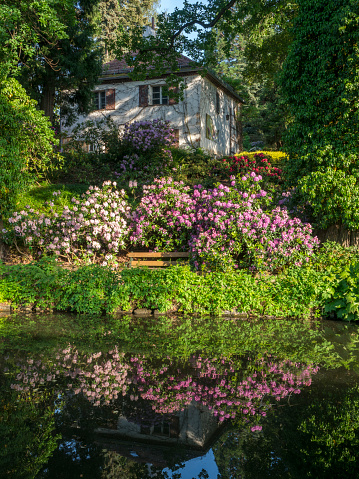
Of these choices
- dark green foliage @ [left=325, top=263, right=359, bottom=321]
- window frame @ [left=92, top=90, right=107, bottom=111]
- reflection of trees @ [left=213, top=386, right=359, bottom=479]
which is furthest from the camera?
window frame @ [left=92, top=90, right=107, bottom=111]

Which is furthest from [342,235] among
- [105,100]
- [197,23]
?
[105,100]

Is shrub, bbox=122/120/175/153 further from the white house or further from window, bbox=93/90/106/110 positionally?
window, bbox=93/90/106/110

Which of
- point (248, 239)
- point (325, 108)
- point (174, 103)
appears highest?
point (174, 103)

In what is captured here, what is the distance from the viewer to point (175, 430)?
381 centimetres

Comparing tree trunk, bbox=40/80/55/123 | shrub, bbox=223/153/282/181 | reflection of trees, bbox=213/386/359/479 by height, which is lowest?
reflection of trees, bbox=213/386/359/479

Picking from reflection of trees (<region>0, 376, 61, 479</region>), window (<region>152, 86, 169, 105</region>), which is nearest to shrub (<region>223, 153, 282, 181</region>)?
window (<region>152, 86, 169, 105</region>)

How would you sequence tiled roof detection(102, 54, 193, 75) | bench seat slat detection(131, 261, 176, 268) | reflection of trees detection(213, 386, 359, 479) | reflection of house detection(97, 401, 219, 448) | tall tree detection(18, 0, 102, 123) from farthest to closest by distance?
tiled roof detection(102, 54, 193, 75), tall tree detection(18, 0, 102, 123), bench seat slat detection(131, 261, 176, 268), reflection of house detection(97, 401, 219, 448), reflection of trees detection(213, 386, 359, 479)

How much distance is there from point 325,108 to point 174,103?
14.1 metres

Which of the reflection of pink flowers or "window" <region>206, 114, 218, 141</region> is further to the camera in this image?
"window" <region>206, 114, 218, 141</region>

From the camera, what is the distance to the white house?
2461cm

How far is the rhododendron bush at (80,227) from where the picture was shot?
1192cm

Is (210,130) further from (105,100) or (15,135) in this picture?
(15,135)

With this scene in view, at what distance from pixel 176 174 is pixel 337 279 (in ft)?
33.4

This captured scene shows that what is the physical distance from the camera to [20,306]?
955 cm
